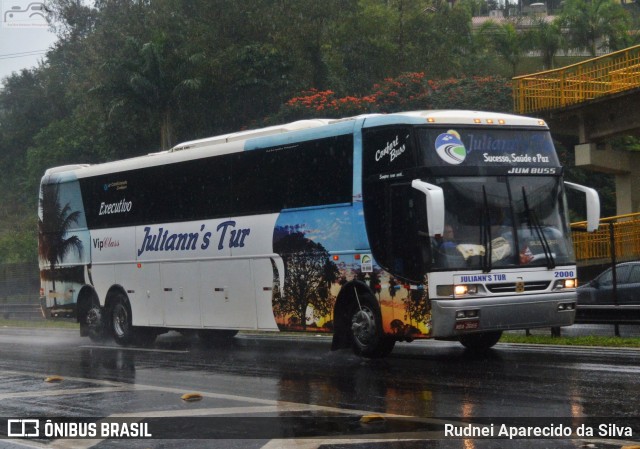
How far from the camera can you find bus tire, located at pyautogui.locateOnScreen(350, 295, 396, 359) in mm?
15062

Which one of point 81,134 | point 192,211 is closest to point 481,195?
point 192,211

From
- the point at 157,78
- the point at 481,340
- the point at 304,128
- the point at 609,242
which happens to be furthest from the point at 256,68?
the point at 481,340

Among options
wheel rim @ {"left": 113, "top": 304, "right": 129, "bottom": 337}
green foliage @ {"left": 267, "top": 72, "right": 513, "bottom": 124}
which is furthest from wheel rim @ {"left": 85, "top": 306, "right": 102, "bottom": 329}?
green foliage @ {"left": 267, "top": 72, "right": 513, "bottom": 124}

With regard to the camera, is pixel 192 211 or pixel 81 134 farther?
pixel 81 134

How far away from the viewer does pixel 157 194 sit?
20469 millimetres

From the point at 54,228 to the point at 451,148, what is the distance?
12.6 metres

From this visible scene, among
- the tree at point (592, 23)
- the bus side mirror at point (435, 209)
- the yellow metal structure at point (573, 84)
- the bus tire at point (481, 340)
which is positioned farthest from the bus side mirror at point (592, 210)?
the tree at point (592, 23)

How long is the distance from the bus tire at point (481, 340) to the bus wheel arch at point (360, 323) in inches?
56.2

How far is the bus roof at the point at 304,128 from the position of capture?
587 inches

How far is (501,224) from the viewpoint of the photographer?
14539 mm

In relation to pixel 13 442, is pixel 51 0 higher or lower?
higher

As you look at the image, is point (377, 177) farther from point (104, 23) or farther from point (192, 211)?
point (104, 23)

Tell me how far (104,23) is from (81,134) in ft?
25.4

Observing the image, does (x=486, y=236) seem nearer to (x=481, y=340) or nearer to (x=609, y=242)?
(x=481, y=340)
